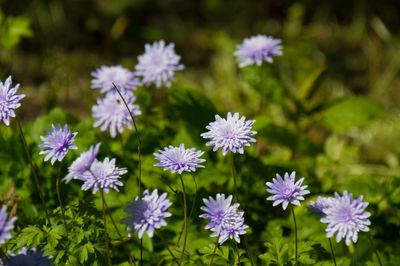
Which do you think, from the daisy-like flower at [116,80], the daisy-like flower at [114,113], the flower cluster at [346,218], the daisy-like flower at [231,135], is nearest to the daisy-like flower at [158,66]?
the daisy-like flower at [116,80]

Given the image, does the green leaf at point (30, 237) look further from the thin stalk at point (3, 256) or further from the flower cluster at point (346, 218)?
the flower cluster at point (346, 218)

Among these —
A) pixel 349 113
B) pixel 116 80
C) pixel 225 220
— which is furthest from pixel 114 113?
Result: pixel 349 113

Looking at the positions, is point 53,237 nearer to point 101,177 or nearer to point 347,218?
point 101,177

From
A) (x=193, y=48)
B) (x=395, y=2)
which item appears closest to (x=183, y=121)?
(x=193, y=48)

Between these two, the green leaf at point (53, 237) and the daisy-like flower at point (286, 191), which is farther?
the green leaf at point (53, 237)

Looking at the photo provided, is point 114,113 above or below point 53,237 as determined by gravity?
above

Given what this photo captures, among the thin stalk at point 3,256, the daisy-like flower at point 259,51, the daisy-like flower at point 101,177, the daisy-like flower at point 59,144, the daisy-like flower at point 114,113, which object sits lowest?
the thin stalk at point 3,256

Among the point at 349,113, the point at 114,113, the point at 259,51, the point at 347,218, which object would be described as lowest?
the point at 347,218
